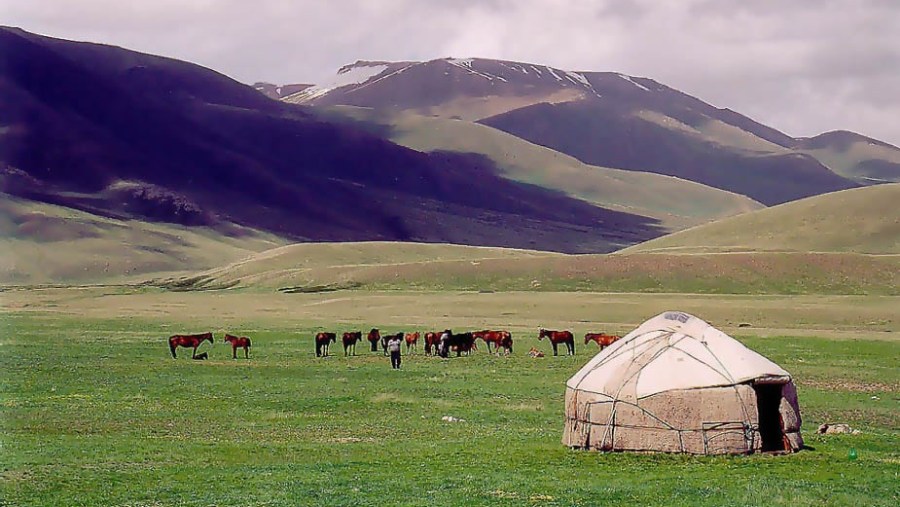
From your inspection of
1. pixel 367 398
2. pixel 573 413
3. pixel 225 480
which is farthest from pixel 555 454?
pixel 367 398

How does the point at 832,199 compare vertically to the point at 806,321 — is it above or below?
above

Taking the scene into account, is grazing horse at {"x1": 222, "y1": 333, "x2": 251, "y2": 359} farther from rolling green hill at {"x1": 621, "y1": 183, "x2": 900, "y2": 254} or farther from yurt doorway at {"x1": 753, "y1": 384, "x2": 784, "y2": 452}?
rolling green hill at {"x1": 621, "y1": 183, "x2": 900, "y2": 254}

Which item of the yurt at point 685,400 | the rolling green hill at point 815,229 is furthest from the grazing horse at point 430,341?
the rolling green hill at point 815,229

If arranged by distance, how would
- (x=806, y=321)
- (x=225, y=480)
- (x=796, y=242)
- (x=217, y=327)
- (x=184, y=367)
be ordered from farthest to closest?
1. (x=796, y=242)
2. (x=806, y=321)
3. (x=217, y=327)
4. (x=184, y=367)
5. (x=225, y=480)

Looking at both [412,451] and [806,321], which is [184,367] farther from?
[806,321]

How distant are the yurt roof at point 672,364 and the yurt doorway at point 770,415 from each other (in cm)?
29

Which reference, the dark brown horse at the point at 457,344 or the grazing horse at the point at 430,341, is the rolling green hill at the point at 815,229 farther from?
the dark brown horse at the point at 457,344

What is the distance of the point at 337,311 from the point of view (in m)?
86.4

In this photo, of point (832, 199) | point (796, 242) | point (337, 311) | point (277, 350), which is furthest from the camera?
point (832, 199)

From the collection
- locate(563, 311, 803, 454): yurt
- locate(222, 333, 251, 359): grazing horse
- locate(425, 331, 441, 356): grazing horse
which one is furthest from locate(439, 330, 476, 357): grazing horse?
locate(563, 311, 803, 454): yurt

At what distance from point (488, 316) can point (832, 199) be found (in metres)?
99.8

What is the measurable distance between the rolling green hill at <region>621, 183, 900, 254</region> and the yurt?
119m

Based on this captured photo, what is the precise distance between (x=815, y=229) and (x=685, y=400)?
136 meters

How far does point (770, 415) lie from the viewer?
2300 centimetres
